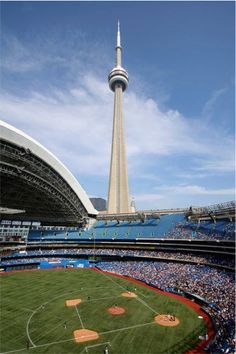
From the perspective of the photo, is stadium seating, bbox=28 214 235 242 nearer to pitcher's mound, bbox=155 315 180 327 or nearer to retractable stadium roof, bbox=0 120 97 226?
retractable stadium roof, bbox=0 120 97 226

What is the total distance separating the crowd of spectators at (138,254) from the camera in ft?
168

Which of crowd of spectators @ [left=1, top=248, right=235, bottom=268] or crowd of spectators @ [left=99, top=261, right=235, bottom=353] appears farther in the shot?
crowd of spectators @ [left=1, top=248, right=235, bottom=268]

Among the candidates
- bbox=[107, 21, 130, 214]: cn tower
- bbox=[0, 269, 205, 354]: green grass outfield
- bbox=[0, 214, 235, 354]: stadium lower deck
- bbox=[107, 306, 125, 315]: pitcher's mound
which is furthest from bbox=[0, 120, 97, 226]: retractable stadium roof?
bbox=[107, 21, 130, 214]: cn tower

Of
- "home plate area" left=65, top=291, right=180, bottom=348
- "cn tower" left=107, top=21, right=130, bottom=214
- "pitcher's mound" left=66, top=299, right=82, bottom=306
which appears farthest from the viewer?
"cn tower" left=107, top=21, right=130, bottom=214

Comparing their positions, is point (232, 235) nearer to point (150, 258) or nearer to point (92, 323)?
point (150, 258)

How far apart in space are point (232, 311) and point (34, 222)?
235 ft

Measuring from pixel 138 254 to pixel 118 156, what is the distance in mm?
65047

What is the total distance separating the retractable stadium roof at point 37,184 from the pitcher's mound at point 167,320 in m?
37.0

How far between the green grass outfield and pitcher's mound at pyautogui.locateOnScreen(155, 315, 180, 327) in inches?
25.8

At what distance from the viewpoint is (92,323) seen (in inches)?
1253

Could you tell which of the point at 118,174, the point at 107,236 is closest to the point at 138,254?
the point at 107,236

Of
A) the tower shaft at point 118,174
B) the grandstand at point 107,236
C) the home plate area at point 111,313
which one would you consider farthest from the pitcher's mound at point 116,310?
the tower shaft at point 118,174

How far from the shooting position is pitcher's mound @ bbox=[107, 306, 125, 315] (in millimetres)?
35094

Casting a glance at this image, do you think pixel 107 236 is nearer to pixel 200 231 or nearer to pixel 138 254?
pixel 138 254
